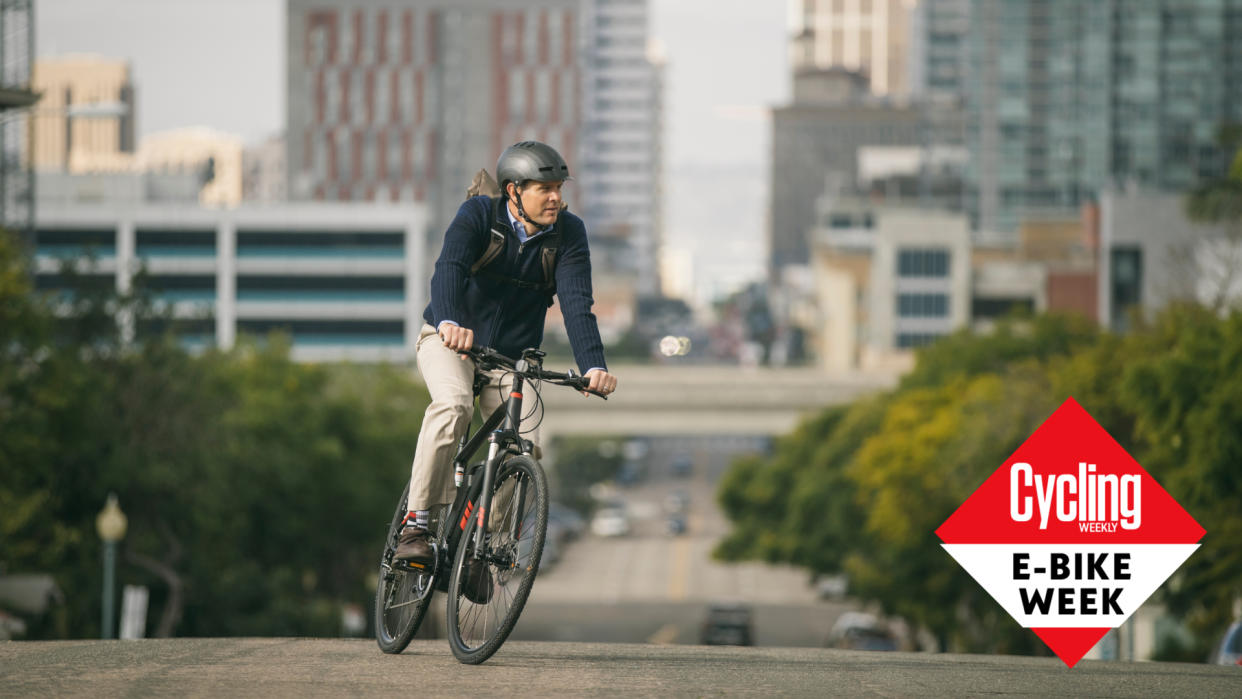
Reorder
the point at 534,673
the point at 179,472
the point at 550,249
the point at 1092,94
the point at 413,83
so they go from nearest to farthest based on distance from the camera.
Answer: the point at 534,673, the point at 550,249, the point at 179,472, the point at 1092,94, the point at 413,83

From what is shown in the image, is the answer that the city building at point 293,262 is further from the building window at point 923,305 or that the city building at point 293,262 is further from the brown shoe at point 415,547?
the brown shoe at point 415,547

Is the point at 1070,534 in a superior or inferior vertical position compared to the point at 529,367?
inferior

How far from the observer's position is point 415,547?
7938 millimetres

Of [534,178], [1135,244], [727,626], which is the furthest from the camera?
[1135,244]

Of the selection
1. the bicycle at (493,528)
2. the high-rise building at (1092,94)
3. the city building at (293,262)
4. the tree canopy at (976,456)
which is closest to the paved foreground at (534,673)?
the bicycle at (493,528)

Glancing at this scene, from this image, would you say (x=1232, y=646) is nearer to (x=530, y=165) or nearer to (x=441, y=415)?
(x=441, y=415)

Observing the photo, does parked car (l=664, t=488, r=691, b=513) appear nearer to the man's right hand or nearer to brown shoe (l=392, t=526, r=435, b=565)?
brown shoe (l=392, t=526, r=435, b=565)

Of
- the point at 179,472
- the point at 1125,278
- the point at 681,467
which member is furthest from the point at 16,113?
the point at 681,467

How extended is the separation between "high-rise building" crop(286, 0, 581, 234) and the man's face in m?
180

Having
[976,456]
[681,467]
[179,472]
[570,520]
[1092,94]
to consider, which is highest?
[1092,94]

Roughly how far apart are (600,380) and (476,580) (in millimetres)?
1003

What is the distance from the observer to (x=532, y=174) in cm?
757

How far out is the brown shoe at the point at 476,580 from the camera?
768 cm

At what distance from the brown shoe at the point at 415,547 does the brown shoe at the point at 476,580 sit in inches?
11.8
